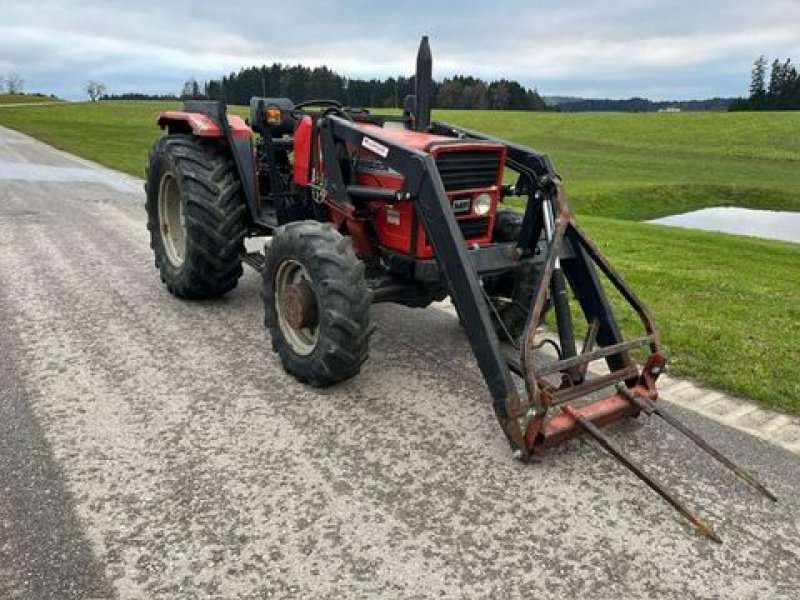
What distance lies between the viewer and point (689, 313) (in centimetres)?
592

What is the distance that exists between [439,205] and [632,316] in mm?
2685

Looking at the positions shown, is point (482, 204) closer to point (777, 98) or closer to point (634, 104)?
point (777, 98)

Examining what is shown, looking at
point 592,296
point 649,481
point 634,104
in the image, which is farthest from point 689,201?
point 634,104

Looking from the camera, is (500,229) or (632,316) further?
(632,316)

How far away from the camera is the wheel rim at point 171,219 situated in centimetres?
642

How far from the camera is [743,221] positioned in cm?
1967

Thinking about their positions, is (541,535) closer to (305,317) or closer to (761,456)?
(761,456)

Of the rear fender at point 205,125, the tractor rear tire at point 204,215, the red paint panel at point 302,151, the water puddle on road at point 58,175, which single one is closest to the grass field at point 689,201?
the water puddle on road at point 58,175

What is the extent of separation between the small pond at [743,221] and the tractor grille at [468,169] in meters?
14.0

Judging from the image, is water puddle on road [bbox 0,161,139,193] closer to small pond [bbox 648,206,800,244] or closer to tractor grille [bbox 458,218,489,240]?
tractor grille [bbox 458,218,489,240]

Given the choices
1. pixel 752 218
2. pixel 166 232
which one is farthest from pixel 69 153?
pixel 752 218

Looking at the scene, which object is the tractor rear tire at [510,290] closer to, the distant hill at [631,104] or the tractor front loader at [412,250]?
the tractor front loader at [412,250]

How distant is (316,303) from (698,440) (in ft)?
7.38

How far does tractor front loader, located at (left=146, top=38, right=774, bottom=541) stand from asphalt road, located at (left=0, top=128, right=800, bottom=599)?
0.19 metres
